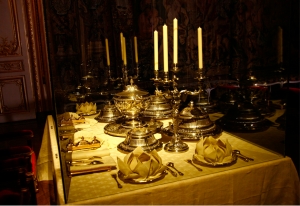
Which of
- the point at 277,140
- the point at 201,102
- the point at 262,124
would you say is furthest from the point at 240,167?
the point at 201,102

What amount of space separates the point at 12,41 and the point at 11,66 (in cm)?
38

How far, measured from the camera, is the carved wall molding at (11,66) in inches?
178

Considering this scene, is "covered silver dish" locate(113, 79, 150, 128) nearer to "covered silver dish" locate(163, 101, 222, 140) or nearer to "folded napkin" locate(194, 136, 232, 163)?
"covered silver dish" locate(163, 101, 222, 140)

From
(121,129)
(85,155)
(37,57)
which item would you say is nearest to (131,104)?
(121,129)

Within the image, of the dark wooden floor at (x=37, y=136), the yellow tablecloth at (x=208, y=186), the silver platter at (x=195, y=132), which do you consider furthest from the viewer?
the dark wooden floor at (x=37, y=136)

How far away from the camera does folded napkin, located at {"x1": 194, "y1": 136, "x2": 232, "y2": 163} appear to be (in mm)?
1108

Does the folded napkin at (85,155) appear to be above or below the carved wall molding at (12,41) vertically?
below

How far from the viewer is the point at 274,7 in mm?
1492

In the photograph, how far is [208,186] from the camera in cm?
103

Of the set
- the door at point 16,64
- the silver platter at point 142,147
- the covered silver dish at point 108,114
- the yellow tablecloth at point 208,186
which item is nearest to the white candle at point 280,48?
the yellow tablecloth at point 208,186

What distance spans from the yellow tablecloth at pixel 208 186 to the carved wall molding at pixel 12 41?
4.03m

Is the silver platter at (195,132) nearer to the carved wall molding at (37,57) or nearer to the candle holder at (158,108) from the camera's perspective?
the candle holder at (158,108)

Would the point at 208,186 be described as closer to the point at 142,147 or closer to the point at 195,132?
the point at 142,147

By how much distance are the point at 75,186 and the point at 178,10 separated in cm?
207
